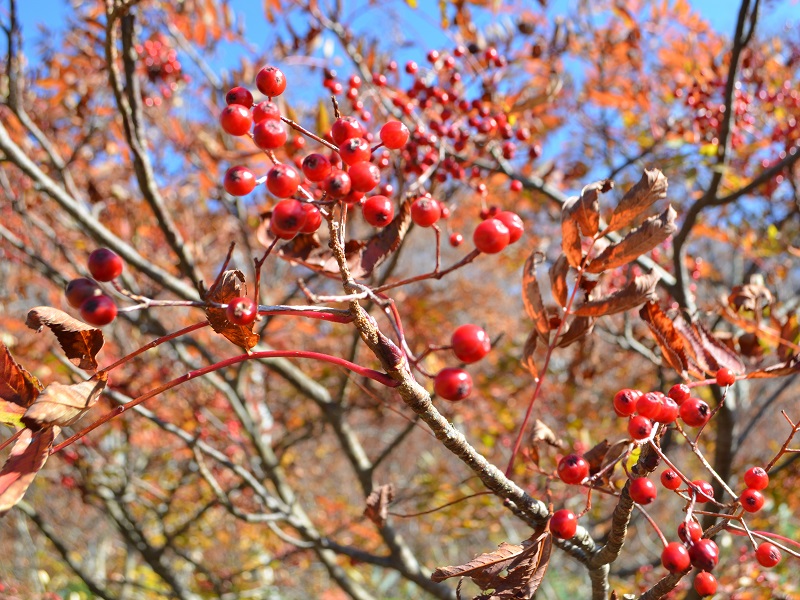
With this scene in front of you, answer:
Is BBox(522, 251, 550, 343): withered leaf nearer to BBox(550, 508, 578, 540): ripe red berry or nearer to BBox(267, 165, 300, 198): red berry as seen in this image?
BBox(550, 508, 578, 540): ripe red berry

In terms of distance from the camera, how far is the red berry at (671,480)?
0.84 meters

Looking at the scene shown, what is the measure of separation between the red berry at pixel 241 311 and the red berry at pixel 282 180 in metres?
0.14

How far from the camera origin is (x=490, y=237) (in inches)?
31.2

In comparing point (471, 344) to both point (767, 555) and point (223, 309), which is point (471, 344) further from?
point (767, 555)

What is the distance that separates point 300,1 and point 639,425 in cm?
260

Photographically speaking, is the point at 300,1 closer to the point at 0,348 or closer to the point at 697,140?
the point at 697,140

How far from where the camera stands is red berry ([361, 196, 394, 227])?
761 mm

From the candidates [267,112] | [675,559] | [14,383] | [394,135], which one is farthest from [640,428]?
[14,383]

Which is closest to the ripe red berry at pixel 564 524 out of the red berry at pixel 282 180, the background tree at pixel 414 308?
the background tree at pixel 414 308

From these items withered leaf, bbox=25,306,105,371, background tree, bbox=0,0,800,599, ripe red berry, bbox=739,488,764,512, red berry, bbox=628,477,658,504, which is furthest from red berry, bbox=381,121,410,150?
ripe red berry, bbox=739,488,764,512

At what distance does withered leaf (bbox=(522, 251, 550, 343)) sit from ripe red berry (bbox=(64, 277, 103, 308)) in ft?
2.04

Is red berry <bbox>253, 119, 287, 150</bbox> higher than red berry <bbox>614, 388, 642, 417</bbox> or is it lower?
higher

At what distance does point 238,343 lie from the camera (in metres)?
0.73

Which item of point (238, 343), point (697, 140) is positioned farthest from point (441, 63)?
point (238, 343)
